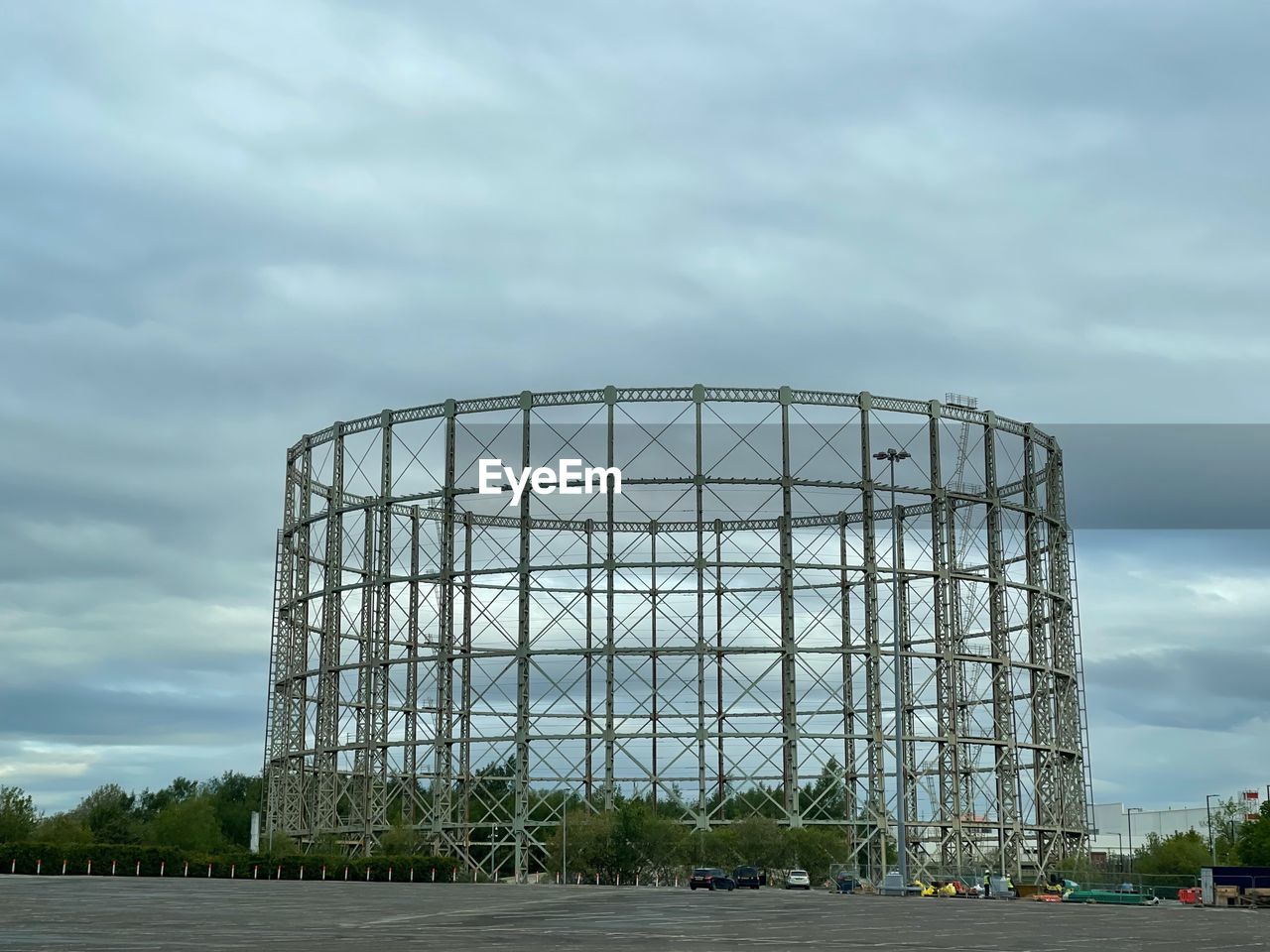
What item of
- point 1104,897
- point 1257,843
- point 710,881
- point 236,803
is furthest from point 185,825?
point 1104,897

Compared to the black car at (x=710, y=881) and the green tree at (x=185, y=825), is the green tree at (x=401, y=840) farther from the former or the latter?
the green tree at (x=185, y=825)

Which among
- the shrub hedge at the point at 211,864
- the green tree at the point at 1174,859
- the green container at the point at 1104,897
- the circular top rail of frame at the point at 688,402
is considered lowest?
the green tree at the point at 1174,859

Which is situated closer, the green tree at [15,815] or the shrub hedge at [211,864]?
the shrub hedge at [211,864]

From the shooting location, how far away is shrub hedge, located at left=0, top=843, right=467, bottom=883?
6475cm

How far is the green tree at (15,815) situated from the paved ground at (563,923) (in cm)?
5353

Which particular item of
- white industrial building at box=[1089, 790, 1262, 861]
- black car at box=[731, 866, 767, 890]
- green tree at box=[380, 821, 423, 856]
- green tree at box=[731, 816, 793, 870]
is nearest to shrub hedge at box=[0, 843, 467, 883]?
green tree at box=[380, 821, 423, 856]

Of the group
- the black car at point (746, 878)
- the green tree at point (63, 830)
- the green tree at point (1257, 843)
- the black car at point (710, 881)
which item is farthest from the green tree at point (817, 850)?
the green tree at point (63, 830)

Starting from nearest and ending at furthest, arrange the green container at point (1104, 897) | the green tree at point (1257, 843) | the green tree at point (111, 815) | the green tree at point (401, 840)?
the green container at point (1104, 897)
the green tree at point (401, 840)
the green tree at point (1257, 843)
the green tree at point (111, 815)

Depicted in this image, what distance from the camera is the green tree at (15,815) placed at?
9550 cm

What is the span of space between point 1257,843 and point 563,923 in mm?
68607

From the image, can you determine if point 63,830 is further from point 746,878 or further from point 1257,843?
point 1257,843

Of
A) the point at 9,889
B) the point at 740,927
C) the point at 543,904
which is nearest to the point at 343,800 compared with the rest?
the point at 9,889

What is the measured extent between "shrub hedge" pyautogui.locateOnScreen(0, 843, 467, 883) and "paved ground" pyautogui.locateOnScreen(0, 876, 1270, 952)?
62.8ft

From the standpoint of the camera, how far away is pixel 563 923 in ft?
96.7
